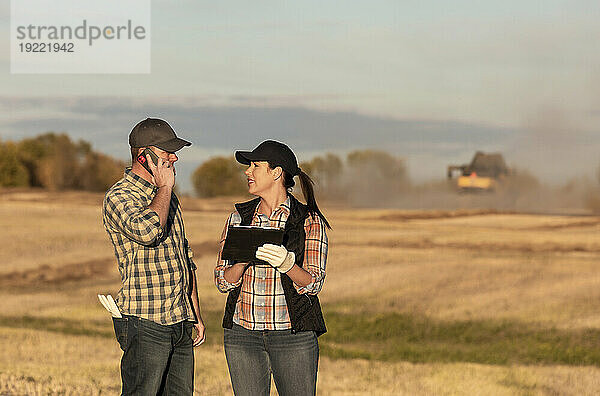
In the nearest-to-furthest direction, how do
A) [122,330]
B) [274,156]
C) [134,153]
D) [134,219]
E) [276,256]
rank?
[276,256], [134,219], [274,156], [122,330], [134,153]

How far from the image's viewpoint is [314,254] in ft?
16.2

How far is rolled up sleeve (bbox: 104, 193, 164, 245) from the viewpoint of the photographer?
4.82 meters

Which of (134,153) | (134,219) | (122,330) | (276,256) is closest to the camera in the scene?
(276,256)

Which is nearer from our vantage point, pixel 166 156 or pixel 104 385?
pixel 166 156

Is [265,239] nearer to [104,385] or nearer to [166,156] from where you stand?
[166,156]

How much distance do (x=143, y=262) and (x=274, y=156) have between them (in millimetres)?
1051

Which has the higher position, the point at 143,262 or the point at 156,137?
the point at 156,137

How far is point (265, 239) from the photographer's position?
4.75 meters

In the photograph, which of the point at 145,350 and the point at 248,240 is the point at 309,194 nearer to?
the point at 248,240

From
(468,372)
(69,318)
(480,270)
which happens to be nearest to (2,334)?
(69,318)

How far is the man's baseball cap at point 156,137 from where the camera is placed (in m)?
5.09

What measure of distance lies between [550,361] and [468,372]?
4656 mm

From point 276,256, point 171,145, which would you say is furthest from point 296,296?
point 171,145

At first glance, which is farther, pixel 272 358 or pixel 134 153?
pixel 134 153
